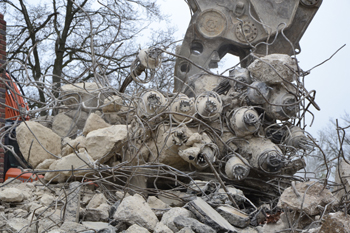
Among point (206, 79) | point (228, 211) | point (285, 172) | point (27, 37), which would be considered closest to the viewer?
point (228, 211)

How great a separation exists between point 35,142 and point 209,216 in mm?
2652

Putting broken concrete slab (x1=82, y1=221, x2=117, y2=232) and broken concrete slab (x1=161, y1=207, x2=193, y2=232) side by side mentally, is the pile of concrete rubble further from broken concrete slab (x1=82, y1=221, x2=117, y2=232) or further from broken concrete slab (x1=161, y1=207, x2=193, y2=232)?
broken concrete slab (x1=82, y1=221, x2=117, y2=232)

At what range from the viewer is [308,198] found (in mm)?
2670

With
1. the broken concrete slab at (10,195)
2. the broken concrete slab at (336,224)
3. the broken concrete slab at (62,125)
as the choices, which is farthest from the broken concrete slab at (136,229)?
the broken concrete slab at (62,125)

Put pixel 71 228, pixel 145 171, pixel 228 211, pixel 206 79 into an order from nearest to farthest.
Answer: pixel 71 228
pixel 228 211
pixel 145 171
pixel 206 79

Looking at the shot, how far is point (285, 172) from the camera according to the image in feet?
15.1

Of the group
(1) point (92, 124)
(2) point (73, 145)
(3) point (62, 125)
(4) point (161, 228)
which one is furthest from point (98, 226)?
(3) point (62, 125)

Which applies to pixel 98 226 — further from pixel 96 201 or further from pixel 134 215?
pixel 96 201

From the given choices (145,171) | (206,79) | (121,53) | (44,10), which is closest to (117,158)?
(145,171)

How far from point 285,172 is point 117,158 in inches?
82.7

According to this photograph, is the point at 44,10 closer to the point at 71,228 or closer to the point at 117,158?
the point at 117,158

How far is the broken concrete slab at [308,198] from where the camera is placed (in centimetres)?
262

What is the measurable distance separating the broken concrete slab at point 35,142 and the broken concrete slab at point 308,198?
2939 mm

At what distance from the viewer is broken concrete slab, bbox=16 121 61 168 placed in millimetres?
4391
